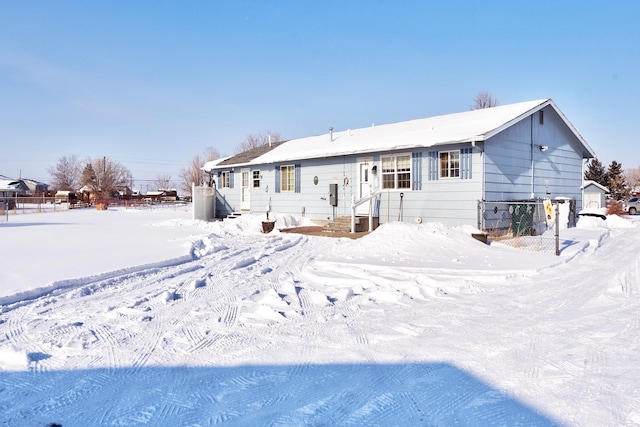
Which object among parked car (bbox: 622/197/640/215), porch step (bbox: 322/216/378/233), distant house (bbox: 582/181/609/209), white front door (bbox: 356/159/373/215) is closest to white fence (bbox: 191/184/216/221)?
porch step (bbox: 322/216/378/233)

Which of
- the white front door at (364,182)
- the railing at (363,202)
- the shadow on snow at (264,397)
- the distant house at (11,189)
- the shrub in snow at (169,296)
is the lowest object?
the shadow on snow at (264,397)

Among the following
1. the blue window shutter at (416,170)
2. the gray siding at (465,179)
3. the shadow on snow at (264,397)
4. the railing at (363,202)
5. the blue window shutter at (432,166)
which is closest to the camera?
the shadow on snow at (264,397)

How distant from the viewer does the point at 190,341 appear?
4.38 meters

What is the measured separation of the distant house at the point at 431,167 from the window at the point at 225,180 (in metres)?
2.16

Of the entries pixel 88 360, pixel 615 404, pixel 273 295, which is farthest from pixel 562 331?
pixel 88 360

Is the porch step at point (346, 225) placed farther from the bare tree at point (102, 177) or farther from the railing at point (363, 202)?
the bare tree at point (102, 177)

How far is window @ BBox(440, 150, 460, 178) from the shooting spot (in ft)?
47.5

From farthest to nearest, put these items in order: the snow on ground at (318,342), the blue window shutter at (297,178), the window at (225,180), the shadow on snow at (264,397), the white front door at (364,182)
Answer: the window at (225,180) < the blue window shutter at (297,178) < the white front door at (364,182) < the snow on ground at (318,342) < the shadow on snow at (264,397)

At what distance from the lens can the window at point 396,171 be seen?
51.9 ft

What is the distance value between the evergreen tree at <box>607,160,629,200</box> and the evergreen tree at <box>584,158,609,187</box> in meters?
0.47

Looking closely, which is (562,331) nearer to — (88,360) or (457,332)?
(457,332)

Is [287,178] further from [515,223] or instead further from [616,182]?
[616,182]

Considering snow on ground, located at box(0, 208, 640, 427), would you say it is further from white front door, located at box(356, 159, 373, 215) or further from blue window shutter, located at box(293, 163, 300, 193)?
blue window shutter, located at box(293, 163, 300, 193)

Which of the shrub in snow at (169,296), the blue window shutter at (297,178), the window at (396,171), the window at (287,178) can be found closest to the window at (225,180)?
the window at (287,178)
